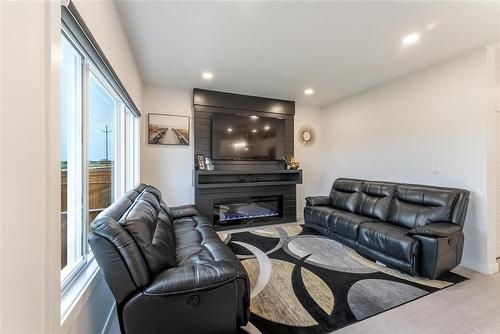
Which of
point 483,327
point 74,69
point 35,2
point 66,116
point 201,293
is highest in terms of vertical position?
point 74,69

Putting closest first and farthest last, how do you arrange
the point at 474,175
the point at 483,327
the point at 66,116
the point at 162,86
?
the point at 66,116
the point at 483,327
the point at 474,175
the point at 162,86

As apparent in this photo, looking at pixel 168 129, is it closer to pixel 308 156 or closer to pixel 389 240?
pixel 308 156

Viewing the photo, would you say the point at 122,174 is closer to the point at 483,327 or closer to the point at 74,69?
the point at 74,69

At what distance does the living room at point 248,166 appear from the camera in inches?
30.9

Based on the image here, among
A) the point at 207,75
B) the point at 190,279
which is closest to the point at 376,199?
the point at 190,279

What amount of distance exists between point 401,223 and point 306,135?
265cm

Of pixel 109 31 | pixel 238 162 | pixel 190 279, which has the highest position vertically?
pixel 109 31

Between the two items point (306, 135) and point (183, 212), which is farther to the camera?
point (306, 135)

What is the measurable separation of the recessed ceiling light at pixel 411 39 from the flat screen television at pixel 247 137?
2421 mm

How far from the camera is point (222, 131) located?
4023 millimetres

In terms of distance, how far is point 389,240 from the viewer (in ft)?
8.09

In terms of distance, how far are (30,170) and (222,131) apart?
3.40 metres

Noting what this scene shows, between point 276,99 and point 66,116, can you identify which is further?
point 276,99

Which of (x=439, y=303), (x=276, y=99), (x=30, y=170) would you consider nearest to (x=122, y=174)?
(x=30, y=170)
